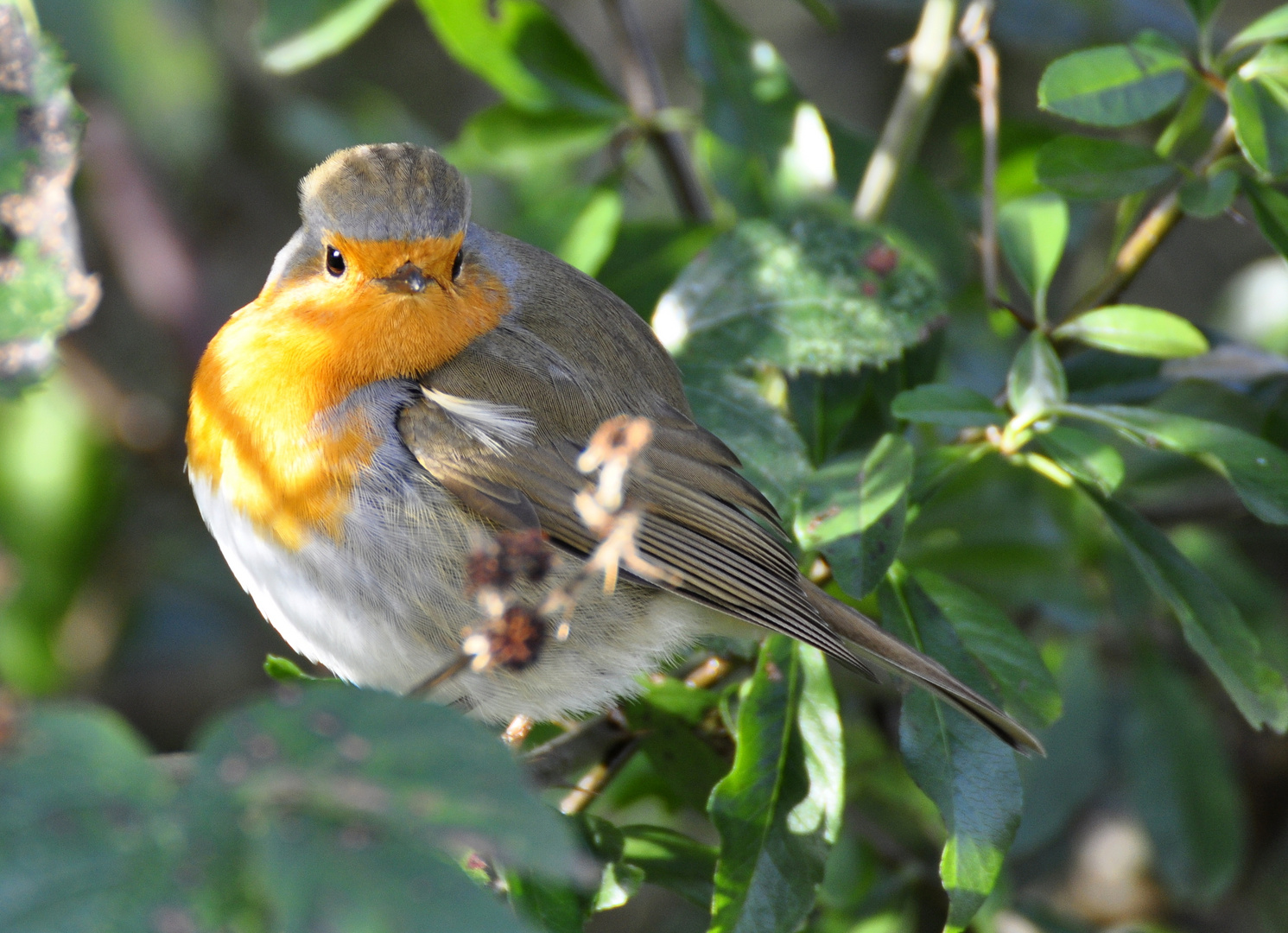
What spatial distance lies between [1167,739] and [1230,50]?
1.45 meters

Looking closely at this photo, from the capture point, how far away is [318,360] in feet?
6.36

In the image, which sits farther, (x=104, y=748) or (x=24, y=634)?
(x=24, y=634)

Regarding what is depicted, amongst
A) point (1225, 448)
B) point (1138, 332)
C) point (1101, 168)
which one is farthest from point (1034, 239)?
point (1225, 448)

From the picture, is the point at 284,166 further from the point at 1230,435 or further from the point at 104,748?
the point at 104,748

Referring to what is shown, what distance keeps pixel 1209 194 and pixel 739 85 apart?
0.95m

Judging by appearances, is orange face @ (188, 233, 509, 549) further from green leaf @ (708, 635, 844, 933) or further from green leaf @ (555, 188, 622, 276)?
green leaf @ (708, 635, 844, 933)

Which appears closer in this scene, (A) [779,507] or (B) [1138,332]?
(B) [1138,332]

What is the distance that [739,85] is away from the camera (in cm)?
244

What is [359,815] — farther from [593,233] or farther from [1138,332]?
[593,233]

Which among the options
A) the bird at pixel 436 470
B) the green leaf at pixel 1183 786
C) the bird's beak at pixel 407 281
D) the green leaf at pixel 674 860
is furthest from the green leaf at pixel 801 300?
the green leaf at pixel 1183 786

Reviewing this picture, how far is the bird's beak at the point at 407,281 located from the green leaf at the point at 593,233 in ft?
1.49

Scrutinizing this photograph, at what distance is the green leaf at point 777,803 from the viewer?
1587mm

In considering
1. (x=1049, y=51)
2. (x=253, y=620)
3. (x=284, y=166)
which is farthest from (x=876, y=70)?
(x=253, y=620)

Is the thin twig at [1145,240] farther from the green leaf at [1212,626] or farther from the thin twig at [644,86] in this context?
the thin twig at [644,86]
